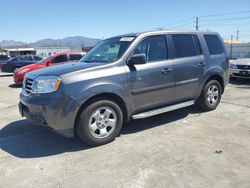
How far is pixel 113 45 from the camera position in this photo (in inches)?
208

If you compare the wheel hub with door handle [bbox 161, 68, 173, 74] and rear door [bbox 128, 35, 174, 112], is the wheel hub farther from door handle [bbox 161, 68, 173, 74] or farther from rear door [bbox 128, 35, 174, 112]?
door handle [bbox 161, 68, 173, 74]

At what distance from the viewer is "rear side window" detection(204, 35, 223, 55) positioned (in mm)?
6240

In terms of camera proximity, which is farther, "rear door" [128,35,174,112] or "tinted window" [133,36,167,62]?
"tinted window" [133,36,167,62]

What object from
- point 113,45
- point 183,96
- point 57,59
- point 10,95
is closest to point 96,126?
point 113,45

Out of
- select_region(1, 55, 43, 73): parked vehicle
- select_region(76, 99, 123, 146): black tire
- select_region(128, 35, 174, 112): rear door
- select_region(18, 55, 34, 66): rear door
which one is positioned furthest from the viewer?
select_region(1, 55, 43, 73): parked vehicle

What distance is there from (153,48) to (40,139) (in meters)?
2.76

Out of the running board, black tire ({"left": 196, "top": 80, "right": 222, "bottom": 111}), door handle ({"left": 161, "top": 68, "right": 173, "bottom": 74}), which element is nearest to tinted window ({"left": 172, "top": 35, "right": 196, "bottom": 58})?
door handle ({"left": 161, "top": 68, "right": 173, "bottom": 74})

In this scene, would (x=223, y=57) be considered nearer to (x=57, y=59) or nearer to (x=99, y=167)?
(x=99, y=167)

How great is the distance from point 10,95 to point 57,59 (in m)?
3.15

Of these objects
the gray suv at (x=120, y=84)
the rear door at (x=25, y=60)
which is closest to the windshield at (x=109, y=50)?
the gray suv at (x=120, y=84)

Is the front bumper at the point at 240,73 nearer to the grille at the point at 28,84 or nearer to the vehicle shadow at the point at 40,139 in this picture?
the vehicle shadow at the point at 40,139

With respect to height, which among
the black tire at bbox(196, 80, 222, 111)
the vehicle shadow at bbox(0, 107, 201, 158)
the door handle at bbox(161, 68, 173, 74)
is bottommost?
the vehicle shadow at bbox(0, 107, 201, 158)

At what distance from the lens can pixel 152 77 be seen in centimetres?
498

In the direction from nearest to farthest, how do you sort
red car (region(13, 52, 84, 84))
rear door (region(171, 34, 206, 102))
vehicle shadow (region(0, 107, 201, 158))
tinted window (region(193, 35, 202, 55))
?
vehicle shadow (region(0, 107, 201, 158)), rear door (region(171, 34, 206, 102)), tinted window (region(193, 35, 202, 55)), red car (region(13, 52, 84, 84))
